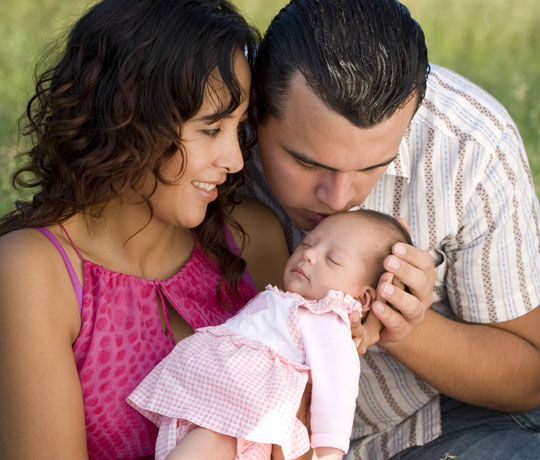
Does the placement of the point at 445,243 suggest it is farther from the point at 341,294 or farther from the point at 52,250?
the point at 52,250

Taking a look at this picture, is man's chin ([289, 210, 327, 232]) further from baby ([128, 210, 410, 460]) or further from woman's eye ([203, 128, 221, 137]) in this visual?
woman's eye ([203, 128, 221, 137])

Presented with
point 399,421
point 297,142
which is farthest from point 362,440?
point 297,142

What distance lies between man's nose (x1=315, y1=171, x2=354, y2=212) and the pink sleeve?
449mm

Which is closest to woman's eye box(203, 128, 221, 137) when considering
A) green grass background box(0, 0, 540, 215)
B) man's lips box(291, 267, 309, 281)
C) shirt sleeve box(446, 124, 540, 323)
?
man's lips box(291, 267, 309, 281)

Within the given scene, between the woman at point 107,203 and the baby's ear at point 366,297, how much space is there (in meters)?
0.61

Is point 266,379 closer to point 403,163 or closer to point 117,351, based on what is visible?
point 117,351

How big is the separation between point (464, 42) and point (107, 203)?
597 centimetres

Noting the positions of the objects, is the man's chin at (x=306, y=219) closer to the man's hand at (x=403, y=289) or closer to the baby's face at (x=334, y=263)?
the baby's face at (x=334, y=263)

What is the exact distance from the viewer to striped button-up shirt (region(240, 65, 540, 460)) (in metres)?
3.14

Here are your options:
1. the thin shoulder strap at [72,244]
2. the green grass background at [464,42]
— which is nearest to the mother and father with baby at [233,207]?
the thin shoulder strap at [72,244]

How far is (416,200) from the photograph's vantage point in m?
3.18

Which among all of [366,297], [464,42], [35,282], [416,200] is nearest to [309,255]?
[366,297]

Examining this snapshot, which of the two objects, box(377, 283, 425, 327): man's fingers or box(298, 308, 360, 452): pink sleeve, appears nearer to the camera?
box(298, 308, 360, 452): pink sleeve

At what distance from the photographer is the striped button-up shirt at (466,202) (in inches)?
123
